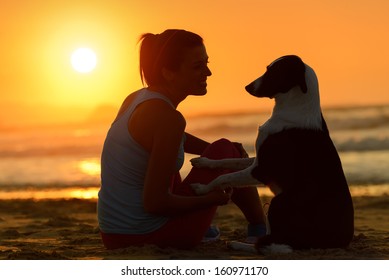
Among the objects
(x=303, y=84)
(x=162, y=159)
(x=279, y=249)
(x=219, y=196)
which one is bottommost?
(x=279, y=249)

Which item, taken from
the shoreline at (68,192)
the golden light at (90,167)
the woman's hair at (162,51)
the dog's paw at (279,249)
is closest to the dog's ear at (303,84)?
the woman's hair at (162,51)

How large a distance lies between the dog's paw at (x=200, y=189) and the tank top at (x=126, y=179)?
241mm

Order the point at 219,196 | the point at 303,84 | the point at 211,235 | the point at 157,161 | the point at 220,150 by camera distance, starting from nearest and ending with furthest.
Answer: the point at 157,161 < the point at 219,196 < the point at 303,84 < the point at 220,150 < the point at 211,235

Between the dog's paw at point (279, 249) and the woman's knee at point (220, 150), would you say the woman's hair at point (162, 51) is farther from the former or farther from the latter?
the dog's paw at point (279, 249)

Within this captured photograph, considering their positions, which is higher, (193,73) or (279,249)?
(193,73)

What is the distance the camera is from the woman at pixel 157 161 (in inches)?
181

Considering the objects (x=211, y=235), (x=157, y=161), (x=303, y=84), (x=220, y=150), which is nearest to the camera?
(x=157, y=161)

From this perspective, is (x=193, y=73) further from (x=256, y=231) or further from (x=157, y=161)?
(x=256, y=231)

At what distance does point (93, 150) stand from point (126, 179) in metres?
15.1

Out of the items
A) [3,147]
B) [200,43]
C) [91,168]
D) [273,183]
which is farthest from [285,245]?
[3,147]

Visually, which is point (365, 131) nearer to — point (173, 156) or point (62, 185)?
point (62, 185)

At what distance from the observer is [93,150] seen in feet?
64.7

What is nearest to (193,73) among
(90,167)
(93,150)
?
(90,167)

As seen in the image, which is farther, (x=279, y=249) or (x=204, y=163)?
(x=204, y=163)
